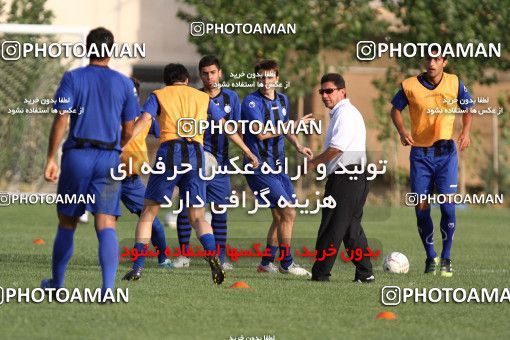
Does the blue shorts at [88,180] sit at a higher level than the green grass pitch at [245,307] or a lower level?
higher

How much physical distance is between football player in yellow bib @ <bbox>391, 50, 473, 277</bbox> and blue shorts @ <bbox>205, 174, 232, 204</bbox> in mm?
1940

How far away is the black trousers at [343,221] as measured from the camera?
12258 millimetres

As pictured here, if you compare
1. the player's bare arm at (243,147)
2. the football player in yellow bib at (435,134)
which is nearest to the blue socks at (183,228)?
the player's bare arm at (243,147)

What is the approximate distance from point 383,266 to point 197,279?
2260 millimetres

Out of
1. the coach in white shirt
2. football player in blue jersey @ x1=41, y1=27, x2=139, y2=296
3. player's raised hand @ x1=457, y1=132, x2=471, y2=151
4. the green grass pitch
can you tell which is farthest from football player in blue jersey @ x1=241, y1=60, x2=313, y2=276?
football player in blue jersey @ x1=41, y1=27, x2=139, y2=296

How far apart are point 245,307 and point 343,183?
8.17 feet

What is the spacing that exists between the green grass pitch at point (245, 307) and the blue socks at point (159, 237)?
Answer: 189mm

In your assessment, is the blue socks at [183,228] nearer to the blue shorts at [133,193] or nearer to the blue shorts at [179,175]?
the blue shorts at [133,193]

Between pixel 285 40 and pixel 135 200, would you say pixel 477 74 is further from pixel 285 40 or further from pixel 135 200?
pixel 135 200

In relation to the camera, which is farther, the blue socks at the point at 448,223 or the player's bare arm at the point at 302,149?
the blue socks at the point at 448,223

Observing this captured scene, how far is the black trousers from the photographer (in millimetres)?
12258

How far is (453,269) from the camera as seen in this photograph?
14.0 metres

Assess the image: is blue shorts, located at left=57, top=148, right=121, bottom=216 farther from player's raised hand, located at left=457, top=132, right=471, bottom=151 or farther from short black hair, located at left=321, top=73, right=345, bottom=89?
player's raised hand, located at left=457, top=132, right=471, bottom=151

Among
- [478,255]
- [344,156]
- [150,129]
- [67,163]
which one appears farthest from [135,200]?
[478,255]
